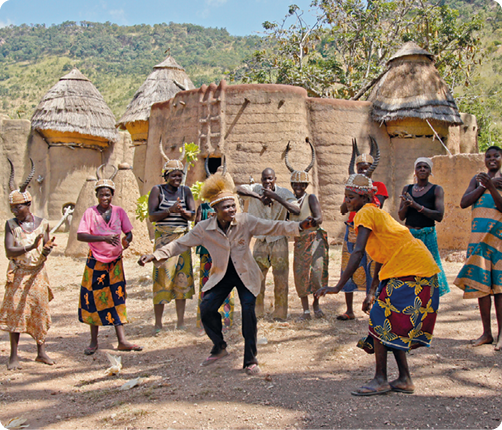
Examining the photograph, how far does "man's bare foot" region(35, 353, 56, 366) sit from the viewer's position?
4.51 metres

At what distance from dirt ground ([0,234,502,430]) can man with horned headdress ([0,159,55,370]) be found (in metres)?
0.31

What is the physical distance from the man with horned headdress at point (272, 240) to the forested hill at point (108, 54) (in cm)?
3319

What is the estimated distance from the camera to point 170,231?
530 cm

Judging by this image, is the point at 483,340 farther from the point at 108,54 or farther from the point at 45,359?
the point at 108,54

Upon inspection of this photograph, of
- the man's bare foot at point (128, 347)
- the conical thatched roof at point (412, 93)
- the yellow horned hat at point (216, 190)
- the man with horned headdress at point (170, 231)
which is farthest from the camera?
the conical thatched roof at point (412, 93)

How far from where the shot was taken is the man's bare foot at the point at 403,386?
3336 mm

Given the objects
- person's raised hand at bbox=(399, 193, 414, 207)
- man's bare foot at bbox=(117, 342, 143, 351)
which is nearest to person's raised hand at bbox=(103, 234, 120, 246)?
man's bare foot at bbox=(117, 342, 143, 351)

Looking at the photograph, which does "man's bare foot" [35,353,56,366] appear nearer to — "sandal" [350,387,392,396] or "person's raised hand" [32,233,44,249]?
"person's raised hand" [32,233,44,249]

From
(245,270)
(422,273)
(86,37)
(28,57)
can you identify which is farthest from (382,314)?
(86,37)

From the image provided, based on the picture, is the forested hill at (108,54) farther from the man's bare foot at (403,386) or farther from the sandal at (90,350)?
the man's bare foot at (403,386)

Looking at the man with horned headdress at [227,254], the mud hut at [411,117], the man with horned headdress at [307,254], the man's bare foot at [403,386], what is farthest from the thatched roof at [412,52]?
the man's bare foot at [403,386]

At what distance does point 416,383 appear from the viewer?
353cm

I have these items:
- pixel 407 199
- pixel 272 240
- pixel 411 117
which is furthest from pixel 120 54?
pixel 407 199

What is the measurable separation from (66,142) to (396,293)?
57.2 feet
